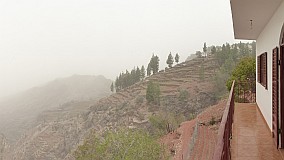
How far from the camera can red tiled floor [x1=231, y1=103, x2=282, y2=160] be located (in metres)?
4.18

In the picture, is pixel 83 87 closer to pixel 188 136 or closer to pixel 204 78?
pixel 204 78

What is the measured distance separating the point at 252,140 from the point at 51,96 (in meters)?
84.8

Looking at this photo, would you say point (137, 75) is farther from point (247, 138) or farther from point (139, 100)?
point (247, 138)

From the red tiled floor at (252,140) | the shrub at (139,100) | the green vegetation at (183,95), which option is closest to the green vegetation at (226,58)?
the green vegetation at (183,95)

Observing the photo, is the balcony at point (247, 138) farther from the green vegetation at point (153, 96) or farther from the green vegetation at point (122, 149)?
the green vegetation at point (153, 96)

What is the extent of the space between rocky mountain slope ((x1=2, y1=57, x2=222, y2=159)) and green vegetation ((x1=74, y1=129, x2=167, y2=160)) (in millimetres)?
11730

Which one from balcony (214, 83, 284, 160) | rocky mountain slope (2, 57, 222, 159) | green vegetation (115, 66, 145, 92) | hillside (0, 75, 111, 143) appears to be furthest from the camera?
hillside (0, 75, 111, 143)

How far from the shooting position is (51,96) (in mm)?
85000

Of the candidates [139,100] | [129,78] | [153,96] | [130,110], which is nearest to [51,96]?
[129,78]

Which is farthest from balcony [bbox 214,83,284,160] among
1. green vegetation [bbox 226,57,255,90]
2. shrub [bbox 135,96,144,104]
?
shrub [bbox 135,96,144,104]

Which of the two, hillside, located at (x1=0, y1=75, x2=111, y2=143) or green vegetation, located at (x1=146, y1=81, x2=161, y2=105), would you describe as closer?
green vegetation, located at (x1=146, y1=81, x2=161, y2=105)

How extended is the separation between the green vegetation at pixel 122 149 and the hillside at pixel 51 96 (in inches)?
1941

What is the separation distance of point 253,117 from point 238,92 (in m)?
5.52

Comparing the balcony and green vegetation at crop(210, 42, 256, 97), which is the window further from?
green vegetation at crop(210, 42, 256, 97)
